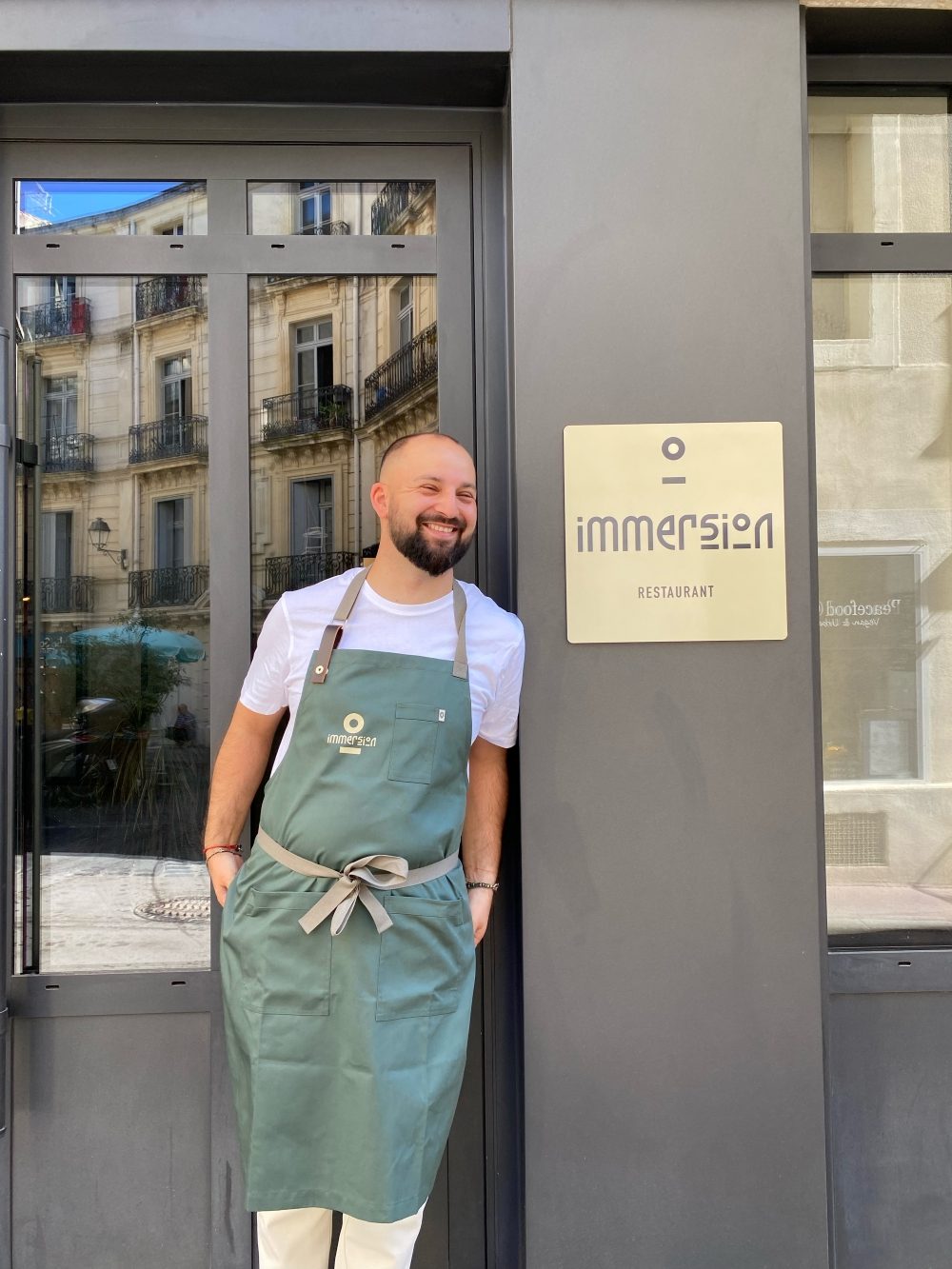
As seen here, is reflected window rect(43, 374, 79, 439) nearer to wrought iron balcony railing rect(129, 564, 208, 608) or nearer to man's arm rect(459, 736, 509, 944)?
wrought iron balcony railing rect(129, 564, 208, 608)

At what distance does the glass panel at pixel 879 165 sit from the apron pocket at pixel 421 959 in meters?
2.17

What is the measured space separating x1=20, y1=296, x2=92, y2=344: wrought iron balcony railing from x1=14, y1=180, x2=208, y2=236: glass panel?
20cm

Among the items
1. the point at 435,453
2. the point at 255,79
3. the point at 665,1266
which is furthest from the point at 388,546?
the point at 665,1266

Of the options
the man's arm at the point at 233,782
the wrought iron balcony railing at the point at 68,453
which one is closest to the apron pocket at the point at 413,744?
the man's arm at the point at 233,782

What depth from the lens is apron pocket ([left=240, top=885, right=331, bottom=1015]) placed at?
76.6 inches

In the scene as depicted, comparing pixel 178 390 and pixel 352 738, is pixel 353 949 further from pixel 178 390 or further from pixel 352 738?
pixel 178 390

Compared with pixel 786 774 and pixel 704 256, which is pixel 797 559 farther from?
pixel 704 256

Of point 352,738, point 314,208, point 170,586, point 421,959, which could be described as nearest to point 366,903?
point 421,959

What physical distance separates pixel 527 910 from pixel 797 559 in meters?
1.11

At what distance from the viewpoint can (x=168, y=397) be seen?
263 cm

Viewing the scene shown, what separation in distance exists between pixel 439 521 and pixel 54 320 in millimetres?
1376

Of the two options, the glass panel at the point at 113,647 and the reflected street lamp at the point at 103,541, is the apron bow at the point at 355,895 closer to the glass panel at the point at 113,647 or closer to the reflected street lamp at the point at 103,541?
the glass panel at the point at 113,647

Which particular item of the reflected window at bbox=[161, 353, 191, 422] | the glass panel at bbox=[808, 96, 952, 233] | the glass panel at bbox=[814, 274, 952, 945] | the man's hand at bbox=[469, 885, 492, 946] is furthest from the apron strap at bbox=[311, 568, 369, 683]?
the glass panel at bbox=[808, 96, 952, 233]

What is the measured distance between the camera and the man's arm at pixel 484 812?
226cm
